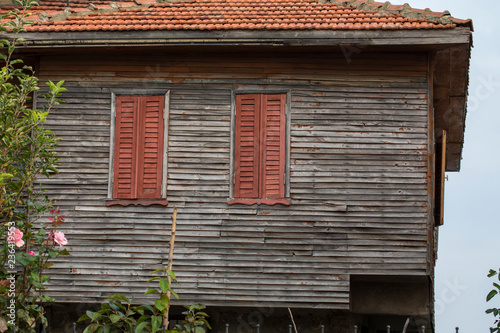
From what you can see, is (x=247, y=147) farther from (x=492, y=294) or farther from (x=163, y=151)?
(x=492, y=294)

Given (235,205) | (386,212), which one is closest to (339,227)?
(386,212)

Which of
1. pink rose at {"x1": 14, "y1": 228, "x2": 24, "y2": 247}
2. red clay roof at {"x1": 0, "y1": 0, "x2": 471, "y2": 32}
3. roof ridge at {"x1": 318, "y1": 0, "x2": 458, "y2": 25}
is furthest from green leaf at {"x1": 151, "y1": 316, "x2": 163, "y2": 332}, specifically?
roof ridge at {"x1": 318, "y1": 0, "x2": 458, "y2": 25}

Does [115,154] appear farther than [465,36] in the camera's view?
Yes

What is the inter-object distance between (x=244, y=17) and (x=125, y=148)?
Answer: 9.36 feet

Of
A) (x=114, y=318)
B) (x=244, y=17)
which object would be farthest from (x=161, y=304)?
(x=244, y=17)

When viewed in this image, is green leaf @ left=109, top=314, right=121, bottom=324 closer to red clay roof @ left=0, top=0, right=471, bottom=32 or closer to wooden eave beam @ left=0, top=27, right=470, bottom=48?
wooden eave beam @ left=0, top=27, right=470, bottom=48

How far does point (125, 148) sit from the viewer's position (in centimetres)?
1225

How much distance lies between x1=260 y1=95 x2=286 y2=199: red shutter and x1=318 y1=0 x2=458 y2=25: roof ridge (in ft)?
7.14

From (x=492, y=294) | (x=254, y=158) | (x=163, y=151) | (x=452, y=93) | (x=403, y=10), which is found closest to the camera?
(x=492, y=294)

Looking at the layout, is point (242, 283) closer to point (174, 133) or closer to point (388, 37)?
point (174, 133)

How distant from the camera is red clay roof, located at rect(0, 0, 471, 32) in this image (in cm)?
1184

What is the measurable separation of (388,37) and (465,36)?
1.13m

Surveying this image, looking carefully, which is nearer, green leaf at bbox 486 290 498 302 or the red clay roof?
green leaf at bbox 486 290 498 302

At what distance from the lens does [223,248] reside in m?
11.9
